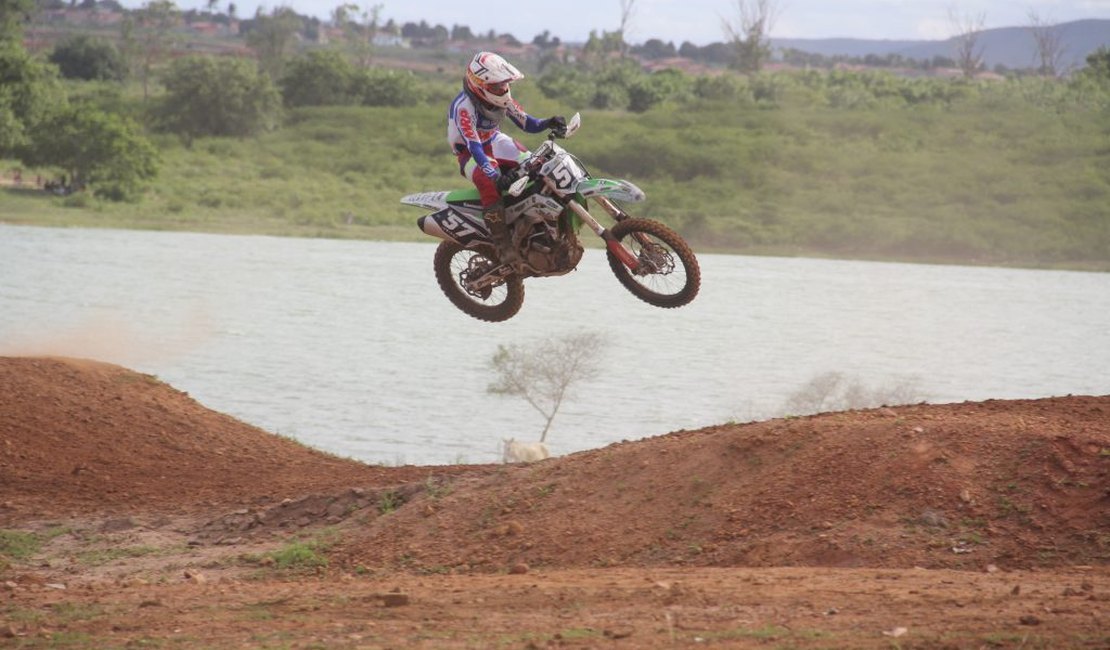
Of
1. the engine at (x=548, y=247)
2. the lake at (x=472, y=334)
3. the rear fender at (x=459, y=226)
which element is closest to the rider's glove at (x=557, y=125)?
the engine at (x=548, y=247)

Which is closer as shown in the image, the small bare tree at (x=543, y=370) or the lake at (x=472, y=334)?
the small bare tree at (x=543, y=370)

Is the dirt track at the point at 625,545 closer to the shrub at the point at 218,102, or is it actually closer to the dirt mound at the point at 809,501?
the dirt mound at the point at 809,501

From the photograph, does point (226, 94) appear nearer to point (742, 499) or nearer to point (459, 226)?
point (459, 226)

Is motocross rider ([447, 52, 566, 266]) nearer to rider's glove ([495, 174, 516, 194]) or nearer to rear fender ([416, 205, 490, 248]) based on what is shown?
rider's glove ([495, 174, 516, 194])

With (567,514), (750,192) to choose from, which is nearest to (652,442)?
(567,514)

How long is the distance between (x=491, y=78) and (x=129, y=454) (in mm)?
8635

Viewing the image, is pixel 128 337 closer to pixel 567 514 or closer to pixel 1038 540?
pixel 567 514

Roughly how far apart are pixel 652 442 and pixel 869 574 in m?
4.82

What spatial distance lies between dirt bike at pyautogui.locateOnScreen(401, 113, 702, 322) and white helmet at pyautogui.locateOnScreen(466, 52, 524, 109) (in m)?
0.67

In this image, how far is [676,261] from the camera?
52.6 ft

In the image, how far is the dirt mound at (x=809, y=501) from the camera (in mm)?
13555

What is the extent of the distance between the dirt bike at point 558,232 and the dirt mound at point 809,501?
72.7 inches

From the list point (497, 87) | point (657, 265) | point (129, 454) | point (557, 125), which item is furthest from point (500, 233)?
point (129, 454)

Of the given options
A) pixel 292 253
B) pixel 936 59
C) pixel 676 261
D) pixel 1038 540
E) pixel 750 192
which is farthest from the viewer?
pixel 936 59
